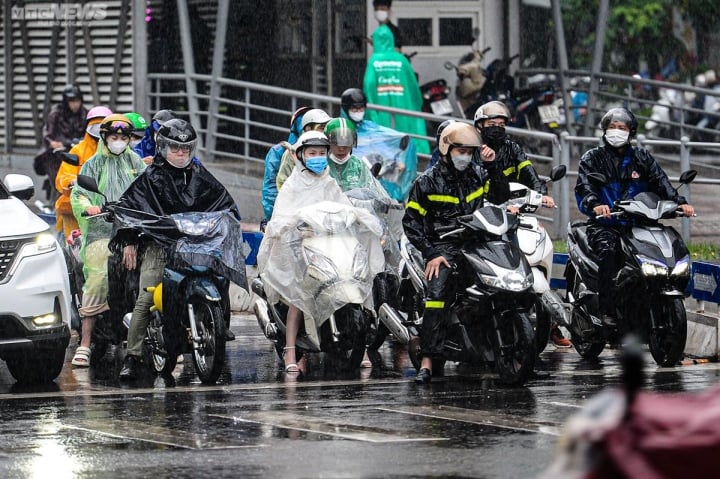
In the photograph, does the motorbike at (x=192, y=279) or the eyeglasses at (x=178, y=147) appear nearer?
the motorbike at (x=192, y=279)

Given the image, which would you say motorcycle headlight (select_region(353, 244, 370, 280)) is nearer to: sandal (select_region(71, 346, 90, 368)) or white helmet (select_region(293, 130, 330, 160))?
white helmet (select_region(293, 130, 330, 160))

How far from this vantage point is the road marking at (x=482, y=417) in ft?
27.7

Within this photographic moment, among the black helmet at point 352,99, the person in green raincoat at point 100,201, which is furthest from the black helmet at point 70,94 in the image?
the person in green raincoat at point 100,201

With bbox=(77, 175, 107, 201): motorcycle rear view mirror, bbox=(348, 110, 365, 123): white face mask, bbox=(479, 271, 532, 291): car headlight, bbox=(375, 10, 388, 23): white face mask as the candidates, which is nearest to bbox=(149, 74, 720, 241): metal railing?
bbox=(375, 10, 388, 23): white face mask

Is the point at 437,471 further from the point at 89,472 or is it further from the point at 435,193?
the point at 435,193

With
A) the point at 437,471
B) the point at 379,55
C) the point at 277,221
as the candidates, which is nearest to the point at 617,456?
the point at 437,471

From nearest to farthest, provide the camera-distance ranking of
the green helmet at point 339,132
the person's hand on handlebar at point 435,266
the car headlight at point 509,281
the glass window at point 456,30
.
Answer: the car headlight at point 509,281 < the person's hand on handlebar at point 435,266 < the green helmet at point 339,132 < the glass window at point 456,30

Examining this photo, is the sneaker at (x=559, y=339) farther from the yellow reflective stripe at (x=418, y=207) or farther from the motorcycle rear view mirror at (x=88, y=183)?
the motorcycle rear view mirror at (x=88, y=183)

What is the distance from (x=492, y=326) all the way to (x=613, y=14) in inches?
1061

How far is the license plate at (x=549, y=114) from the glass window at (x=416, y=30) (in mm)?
1930

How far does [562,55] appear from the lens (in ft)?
70.2

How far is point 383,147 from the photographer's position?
14672 millimetres

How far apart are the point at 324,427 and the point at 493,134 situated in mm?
4317

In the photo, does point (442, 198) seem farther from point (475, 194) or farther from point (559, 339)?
point (559, 339)
